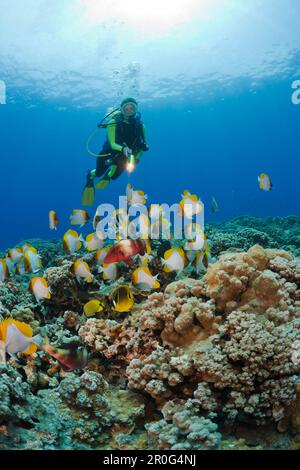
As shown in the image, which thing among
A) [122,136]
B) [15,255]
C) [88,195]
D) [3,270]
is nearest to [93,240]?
[3,270]

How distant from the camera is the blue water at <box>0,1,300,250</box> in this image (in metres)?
44.9

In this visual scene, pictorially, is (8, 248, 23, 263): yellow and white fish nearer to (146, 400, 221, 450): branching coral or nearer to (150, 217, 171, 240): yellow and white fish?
(150, 217, 171, 240): yellow and white fish

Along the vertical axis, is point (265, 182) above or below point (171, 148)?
below

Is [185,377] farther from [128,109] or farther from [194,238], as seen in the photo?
[128,109]

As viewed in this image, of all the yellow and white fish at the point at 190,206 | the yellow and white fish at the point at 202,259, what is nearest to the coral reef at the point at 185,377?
the yellow and white fish at the point at 202,259

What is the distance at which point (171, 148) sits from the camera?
9888cm

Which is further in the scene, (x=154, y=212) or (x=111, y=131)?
(x=111, y=131)

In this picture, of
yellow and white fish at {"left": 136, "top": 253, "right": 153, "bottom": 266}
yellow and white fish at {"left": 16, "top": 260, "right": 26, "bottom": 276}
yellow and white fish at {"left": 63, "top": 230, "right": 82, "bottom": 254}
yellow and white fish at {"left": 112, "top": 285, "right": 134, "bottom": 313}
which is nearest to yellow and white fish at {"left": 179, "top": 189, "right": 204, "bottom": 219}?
yellow and white fish at {"left": 136, "top": 253, "right": 153, "bottom": 266}

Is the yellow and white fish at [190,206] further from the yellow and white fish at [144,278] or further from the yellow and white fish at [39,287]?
the yellow and white fish at [39,287]

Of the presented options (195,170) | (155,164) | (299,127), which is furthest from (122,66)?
(195,170)

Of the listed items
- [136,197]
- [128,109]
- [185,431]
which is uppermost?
[128,109]

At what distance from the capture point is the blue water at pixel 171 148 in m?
44.9

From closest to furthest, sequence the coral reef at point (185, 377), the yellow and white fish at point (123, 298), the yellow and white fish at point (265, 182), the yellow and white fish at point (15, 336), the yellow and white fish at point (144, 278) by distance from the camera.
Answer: the yellow and white fish at point (15, 336), the coral reef at point (185, 377), the yellow and white fish at point (123, 298), the yellow and white fish at point (144, 278), the yellow and white fish at point (265, 182)
